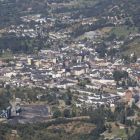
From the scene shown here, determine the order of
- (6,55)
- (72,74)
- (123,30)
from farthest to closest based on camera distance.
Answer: (123,30) → (6,55) → (72,74)

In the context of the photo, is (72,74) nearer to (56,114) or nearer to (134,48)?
(134,48)

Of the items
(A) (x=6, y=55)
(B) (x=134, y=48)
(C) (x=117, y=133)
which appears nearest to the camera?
(C) (x=117, y=133)

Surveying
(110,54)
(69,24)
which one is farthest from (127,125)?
(69,24)

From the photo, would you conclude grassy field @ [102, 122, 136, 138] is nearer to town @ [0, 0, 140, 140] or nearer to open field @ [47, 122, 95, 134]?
town @ [0, 0, 140, 140]

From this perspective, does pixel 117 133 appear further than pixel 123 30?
No

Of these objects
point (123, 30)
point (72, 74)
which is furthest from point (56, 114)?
point (123, 30)

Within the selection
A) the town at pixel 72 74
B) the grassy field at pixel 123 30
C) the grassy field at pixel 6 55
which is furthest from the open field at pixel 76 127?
the grassy field at pixel 123 30

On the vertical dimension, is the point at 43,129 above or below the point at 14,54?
below

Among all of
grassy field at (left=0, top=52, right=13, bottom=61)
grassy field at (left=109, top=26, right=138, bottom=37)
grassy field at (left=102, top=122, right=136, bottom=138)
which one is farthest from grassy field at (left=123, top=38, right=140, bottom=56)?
grassy field at (left=102, top=122, right=136, bottom=138)

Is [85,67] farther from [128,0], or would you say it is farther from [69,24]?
[128,0]
